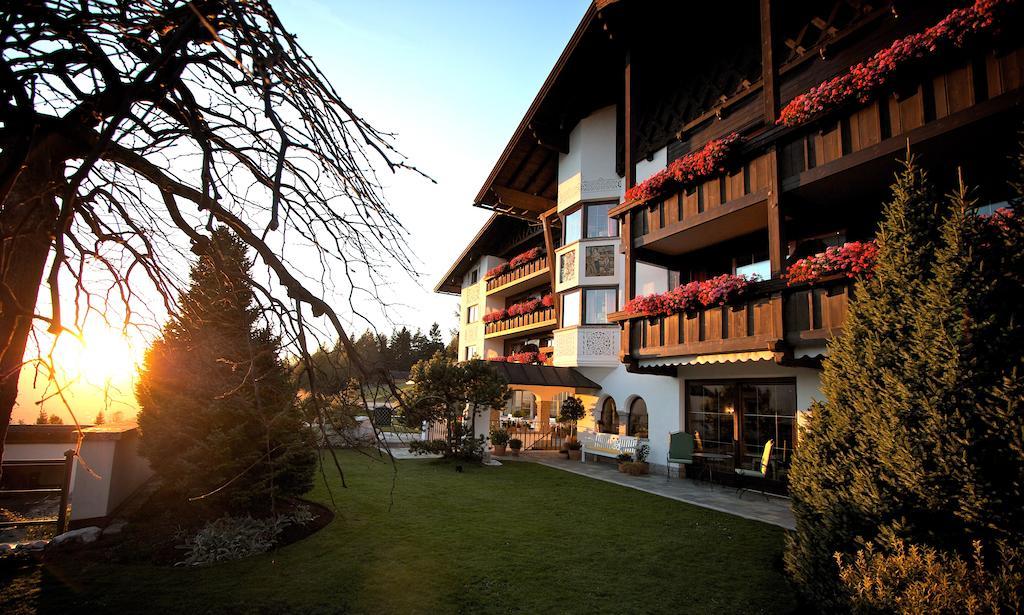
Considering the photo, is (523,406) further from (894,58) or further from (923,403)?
(923,403)

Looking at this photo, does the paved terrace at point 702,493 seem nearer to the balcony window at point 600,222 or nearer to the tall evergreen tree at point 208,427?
the tall evergreen tree at point 208,427

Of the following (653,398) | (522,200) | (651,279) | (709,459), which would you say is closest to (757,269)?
(651,279)

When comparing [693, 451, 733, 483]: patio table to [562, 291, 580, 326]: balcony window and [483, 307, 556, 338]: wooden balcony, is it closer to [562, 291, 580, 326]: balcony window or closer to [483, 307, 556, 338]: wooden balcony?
[562, 291, 580, 326]: balcony window

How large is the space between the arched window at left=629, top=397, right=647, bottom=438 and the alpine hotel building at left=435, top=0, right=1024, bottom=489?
0.22 feet

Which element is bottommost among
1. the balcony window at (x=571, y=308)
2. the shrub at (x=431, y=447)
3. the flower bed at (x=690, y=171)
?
the shrub at (x=431, y=447)

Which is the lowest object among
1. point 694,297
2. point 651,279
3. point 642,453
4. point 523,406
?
point 642,453

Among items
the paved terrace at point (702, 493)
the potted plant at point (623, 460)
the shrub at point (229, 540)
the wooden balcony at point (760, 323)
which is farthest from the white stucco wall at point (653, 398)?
the shrub at point (229, 540)

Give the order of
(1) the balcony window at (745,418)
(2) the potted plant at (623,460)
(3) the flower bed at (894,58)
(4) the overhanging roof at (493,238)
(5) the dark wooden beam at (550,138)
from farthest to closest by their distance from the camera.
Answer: (4) the overhanging roof at (493,238) < (5) the dark wooden beam at (550,138) < (2) the potted plant at (623,460) < (1) the balcony window at (745,418) < (3) the flower bed at (894,58)

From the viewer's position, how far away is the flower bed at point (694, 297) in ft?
32.1

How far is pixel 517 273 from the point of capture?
995 inches

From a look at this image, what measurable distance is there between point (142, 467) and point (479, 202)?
16975 mm

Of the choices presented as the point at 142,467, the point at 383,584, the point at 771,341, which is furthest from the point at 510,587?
the point at 142,467

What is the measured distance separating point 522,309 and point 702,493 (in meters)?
14.2

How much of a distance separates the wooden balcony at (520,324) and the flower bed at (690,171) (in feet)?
32.1
